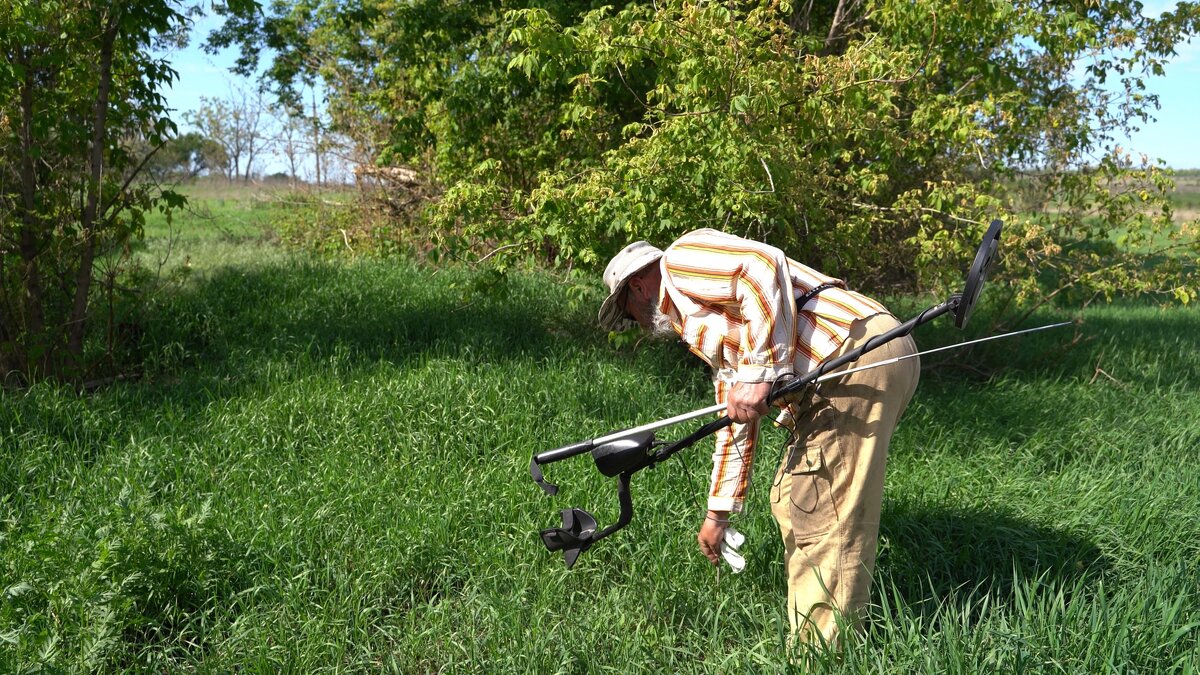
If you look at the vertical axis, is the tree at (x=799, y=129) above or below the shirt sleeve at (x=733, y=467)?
above

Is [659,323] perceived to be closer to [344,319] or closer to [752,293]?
[752,293]

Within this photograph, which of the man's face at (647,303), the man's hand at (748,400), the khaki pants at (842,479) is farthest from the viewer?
the man's face at (647,303)

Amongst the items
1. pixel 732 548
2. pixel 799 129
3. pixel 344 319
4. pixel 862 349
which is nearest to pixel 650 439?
pixel 732 548

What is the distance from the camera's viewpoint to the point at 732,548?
326 cm

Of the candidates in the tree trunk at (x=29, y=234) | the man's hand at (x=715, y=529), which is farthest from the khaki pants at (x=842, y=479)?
the tree trunk at (x=29, y=234)

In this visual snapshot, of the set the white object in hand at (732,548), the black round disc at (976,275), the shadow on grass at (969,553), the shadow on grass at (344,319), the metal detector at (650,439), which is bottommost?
the shadow on grass at (969,553)

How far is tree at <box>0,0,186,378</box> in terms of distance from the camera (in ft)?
20.8

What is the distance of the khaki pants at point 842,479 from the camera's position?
2957 mm

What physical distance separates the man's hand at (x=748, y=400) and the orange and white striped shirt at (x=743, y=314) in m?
0.02

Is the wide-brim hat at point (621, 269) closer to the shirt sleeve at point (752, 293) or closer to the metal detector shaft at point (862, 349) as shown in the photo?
the shirt sleeve at point (752, 293)

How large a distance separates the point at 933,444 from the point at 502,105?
407 centimetres

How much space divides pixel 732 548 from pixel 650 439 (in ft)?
1.94

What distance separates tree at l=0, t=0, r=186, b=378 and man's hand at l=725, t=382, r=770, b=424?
5220mm

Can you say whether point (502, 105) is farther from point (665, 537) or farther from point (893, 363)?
point (893, 363)
